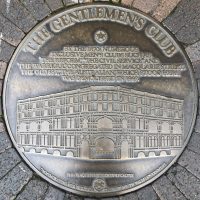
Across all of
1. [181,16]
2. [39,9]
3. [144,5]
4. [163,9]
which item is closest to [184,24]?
[181,16]

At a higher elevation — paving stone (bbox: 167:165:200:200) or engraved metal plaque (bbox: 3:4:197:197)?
engraved metal plaque (bbox: 3:4:197:197)

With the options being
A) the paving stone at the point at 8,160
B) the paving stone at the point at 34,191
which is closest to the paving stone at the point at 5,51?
the paving stone at the point at 8,160

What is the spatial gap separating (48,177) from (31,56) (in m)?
0.87

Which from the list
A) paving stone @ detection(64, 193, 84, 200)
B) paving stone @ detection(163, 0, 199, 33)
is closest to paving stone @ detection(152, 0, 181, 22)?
paving stone @ detection(163, 0, 199, 33)

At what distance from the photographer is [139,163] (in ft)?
10.6

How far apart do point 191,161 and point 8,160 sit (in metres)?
1.31

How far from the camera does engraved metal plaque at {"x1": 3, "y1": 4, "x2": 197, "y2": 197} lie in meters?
3.21

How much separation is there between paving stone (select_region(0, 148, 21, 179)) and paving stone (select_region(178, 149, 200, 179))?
3.85 ft

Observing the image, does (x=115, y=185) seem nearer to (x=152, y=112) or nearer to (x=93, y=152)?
(x=93, y=152)

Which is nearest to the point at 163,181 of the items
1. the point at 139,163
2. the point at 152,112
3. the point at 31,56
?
the point at 139,163

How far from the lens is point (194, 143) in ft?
10.7

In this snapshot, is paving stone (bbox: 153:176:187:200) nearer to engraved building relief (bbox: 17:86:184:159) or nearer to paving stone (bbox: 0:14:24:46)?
engraved building relief (bbox: 17:86:184:159)

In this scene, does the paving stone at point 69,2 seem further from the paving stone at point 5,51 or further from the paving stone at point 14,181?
the paving stone at point 14,181

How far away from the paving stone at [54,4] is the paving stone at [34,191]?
4.09 feet
